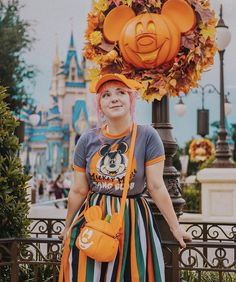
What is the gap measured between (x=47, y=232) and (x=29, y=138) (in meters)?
80.9

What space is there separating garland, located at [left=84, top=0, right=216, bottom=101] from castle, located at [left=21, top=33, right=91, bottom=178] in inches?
2970

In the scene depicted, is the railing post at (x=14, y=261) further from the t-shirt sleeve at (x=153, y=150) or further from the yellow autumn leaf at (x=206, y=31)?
the yellow autumn leaf at (x=206, y=31)

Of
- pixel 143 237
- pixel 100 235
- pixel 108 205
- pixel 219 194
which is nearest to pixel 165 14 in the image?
pixel 108 205

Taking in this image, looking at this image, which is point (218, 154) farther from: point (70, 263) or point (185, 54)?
point (70, 263)

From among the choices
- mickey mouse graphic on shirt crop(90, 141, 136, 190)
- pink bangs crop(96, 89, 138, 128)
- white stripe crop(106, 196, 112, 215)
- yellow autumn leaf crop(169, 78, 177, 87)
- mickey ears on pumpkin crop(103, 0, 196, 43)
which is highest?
mickey ears on pumpkin crop(103, 0, 196, 43)

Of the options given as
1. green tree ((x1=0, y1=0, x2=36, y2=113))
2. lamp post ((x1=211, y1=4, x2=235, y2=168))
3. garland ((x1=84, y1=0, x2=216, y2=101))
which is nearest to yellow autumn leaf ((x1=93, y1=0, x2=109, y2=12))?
garland ((x1=84, y1=0, x2=216, y2=101))

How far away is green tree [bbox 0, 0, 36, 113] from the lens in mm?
24078

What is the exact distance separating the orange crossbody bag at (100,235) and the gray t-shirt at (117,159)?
60mm

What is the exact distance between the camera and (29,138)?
8531 cm

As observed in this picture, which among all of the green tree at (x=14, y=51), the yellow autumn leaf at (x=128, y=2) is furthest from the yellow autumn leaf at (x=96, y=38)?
the green tree at (x=14, y=51)

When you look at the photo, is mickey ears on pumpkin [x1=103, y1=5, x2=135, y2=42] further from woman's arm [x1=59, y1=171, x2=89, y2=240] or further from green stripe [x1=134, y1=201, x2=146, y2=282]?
green stripe [x1=134, y1=201, x2=146, y2=282]

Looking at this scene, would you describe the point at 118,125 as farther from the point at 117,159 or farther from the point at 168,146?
the point at 168,146

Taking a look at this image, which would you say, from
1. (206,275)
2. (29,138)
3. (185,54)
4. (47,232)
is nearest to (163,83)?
(185,54)

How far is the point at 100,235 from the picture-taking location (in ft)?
9.06
